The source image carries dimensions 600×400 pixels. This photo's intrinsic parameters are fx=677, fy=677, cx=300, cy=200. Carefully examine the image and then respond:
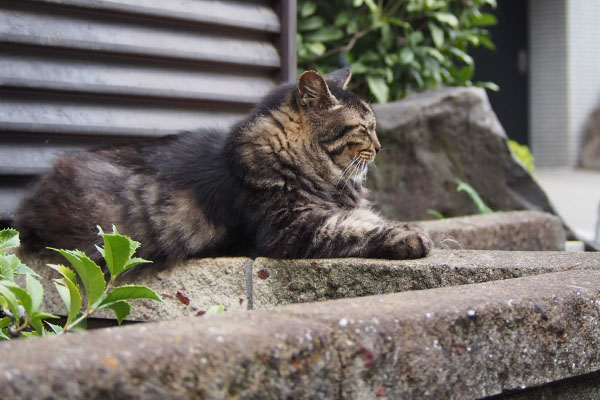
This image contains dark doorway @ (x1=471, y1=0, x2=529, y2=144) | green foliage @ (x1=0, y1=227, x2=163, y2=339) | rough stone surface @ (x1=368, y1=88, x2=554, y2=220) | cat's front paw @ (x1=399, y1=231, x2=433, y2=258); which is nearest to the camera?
green foliage @ (x1=0, y1=227, x2=163, y2=339)

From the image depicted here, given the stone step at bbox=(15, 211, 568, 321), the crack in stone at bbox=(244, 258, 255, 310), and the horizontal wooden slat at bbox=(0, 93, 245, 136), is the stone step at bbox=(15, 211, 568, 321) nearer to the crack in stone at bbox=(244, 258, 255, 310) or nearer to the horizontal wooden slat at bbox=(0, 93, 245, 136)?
the crack in stone at bbox=(244, 258, 255, 310)

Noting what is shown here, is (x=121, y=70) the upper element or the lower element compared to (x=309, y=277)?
upper

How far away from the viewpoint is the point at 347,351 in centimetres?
137

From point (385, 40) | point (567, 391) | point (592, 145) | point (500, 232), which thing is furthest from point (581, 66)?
point (567, 391)

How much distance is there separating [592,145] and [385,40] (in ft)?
26.1

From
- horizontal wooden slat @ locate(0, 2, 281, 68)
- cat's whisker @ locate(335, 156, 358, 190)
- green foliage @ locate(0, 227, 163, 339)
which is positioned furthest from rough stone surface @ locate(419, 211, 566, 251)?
green foliage @ locate(0, 227, 163, 339)

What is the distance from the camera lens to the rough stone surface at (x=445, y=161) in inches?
188

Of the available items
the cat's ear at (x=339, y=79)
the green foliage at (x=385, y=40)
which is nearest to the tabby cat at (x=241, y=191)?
the cat's ear at (x=339, y=79)

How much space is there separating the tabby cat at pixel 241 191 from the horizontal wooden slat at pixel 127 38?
1.93ft

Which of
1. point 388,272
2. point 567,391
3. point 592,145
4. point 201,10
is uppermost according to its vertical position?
point 201,10

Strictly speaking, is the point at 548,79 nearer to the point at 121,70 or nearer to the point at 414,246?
the point at 121,70

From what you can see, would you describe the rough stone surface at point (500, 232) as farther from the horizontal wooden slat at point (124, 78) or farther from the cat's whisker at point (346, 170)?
the horizontal wooden slat at point (124, 78)

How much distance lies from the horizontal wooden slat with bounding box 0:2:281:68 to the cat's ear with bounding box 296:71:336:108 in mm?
1018

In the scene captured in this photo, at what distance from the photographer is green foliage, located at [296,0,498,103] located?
5863 millimetres
